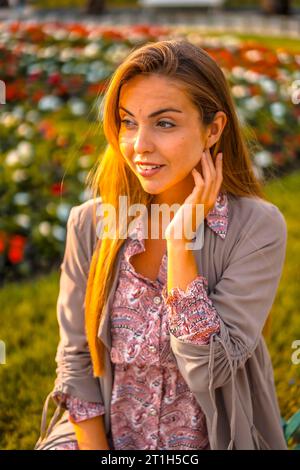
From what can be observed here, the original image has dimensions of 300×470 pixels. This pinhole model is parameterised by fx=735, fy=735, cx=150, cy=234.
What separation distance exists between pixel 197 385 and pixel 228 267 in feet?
1.07

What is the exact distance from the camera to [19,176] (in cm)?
430

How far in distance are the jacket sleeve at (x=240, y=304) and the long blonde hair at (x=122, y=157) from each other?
0.53 ft

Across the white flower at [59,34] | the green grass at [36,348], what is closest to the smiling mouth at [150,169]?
the green grass at [36,348]

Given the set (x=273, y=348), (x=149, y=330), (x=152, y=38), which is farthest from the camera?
(x=152, y=38)

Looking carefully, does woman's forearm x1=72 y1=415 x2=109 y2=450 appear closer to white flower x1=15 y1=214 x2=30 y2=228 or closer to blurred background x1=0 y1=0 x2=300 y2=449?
blurred background x1=0 y1=0 x2=300 y2=449

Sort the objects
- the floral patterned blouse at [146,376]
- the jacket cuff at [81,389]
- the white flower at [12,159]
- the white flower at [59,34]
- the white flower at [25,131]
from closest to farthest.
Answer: the floral patterned blouse at [146,376], the jacket cuff at [81,389], the white flower at [12,159], the white flower at [25,131], the white flower at [59,34]

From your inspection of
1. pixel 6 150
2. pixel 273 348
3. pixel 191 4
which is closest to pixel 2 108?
pixel 6 150

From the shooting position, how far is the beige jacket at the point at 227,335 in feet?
6.30

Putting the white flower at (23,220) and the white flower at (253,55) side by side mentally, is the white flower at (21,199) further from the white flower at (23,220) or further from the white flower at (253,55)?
the white flower at (253,55)

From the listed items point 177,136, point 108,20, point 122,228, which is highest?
point 108,20

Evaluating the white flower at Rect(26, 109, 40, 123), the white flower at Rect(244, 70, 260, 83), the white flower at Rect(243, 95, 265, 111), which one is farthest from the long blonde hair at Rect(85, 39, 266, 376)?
the white flower at Rect(244, 70, 260, 83)

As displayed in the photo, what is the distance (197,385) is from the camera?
1.90 metres

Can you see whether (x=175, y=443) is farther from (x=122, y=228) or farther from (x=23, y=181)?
(x=23, y=181)

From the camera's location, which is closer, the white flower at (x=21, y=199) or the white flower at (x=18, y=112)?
the white flower at (x=21, y=199)
